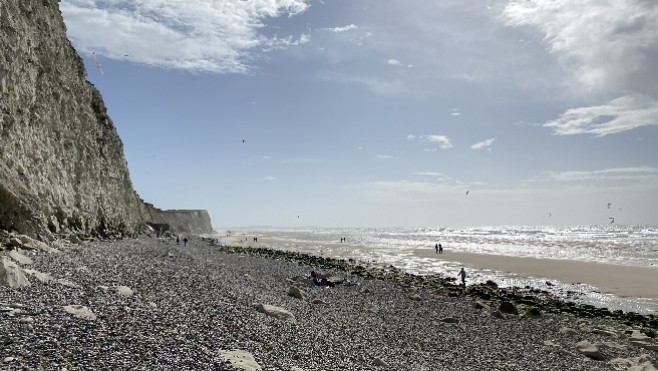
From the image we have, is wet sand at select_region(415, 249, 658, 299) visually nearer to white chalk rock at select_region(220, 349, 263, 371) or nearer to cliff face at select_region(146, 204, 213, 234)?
white chalk rock at select_region(220, 349, 263, 371)

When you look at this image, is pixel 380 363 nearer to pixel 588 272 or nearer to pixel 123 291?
pixel 123 291

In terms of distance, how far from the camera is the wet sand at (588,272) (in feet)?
99.6

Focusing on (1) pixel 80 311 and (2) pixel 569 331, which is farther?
(2) pixel 569 331

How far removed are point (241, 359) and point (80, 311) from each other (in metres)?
4.15

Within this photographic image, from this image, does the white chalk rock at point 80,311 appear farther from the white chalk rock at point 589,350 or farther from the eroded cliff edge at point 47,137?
the white chalk rock at point 589,350

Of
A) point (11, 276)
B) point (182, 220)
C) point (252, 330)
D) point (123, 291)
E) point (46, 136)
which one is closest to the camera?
A: point (252, 330)

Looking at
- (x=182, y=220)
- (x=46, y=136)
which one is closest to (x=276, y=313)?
(x=46, y=136)

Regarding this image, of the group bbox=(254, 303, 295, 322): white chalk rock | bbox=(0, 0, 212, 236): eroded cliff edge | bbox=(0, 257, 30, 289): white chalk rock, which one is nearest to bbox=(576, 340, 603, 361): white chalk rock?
bbox=(254, 303, 295, 322): white chalk rock

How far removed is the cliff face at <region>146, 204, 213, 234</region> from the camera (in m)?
106

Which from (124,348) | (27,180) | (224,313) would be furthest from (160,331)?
(27,180)

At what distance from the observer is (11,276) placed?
1163 centimetres

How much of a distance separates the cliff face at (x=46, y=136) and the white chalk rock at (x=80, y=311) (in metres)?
14.1

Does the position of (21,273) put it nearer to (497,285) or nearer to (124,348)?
(124,348)

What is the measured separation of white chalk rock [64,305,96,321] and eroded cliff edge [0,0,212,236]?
13950mm
